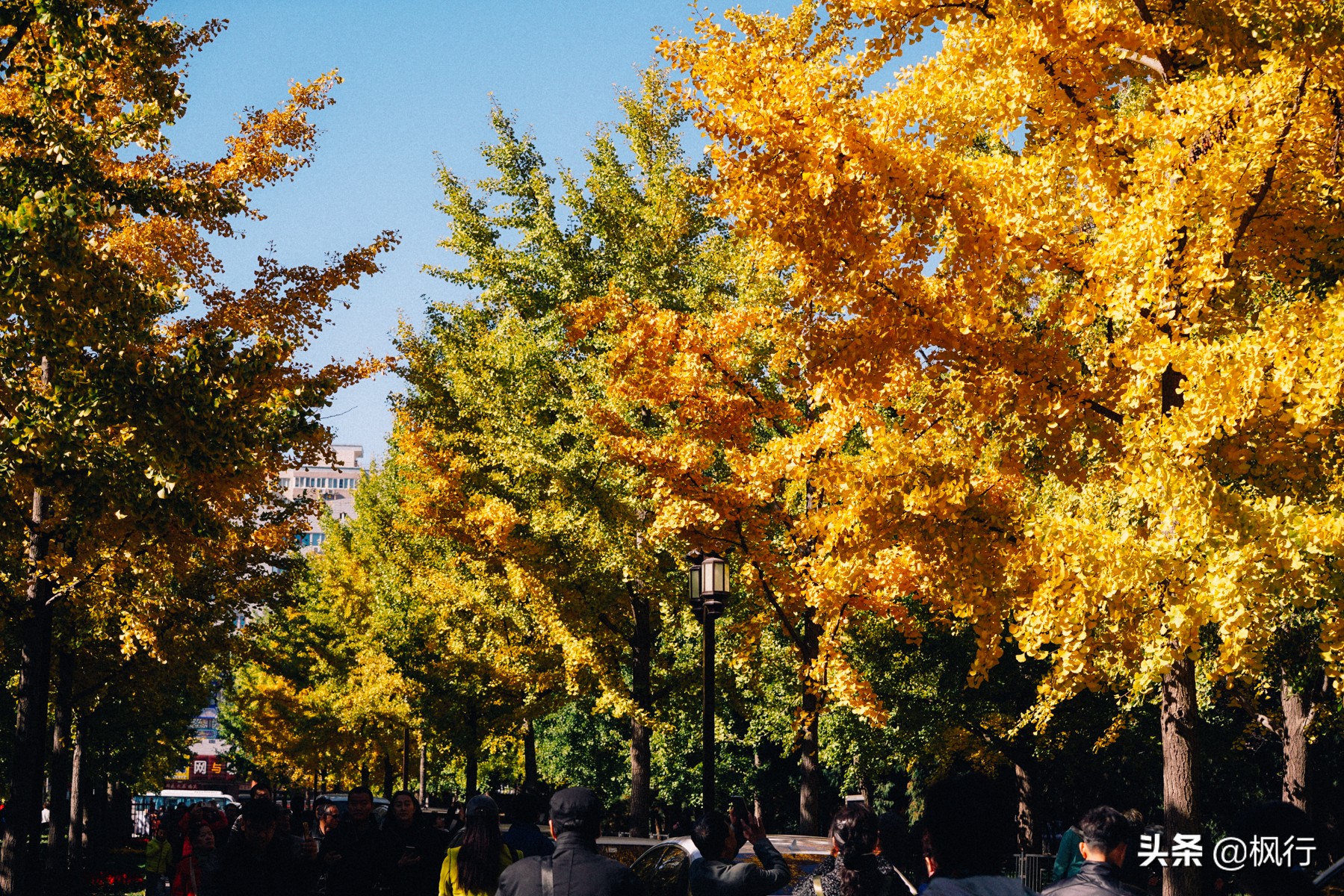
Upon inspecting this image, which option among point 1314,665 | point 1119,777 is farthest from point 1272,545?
point 1119,777

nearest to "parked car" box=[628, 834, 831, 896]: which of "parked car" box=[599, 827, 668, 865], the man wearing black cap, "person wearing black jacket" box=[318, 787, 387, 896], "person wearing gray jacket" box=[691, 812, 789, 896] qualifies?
"parked car" box=[599, 827, 668, 865]

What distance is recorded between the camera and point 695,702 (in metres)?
21.3

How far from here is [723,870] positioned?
6180mm

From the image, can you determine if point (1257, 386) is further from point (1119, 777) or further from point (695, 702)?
point (1119, 777)

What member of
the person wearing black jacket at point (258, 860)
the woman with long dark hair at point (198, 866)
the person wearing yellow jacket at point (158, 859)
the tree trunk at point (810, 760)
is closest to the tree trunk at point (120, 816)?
the person wearing yellow jacket at point (158, 859)

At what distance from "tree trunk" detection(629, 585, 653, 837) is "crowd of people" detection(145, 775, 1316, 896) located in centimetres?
969

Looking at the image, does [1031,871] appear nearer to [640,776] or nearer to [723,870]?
[640,776]

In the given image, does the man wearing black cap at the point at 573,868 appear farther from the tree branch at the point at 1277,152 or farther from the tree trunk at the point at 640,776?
the tree trunk at the point at 640,776

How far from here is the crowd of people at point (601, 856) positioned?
10.9ft

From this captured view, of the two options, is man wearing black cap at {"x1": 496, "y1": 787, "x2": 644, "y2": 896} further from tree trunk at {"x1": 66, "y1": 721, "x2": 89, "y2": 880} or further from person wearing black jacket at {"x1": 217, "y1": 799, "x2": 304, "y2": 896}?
tree trunk at {"x1": 66, "y1": 721, "x2": 89, "y2": 880}

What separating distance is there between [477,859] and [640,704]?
549 inches

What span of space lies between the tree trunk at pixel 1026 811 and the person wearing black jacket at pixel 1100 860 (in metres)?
20.2

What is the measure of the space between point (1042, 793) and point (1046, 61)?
2316 centimetres

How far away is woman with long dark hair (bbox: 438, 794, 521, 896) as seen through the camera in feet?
20.0
